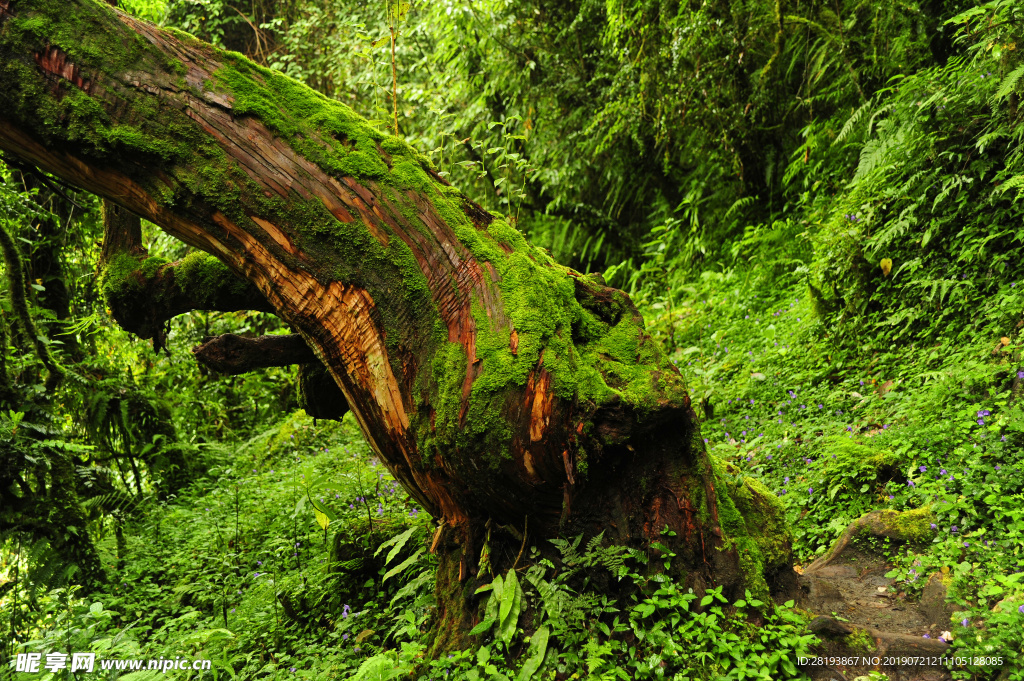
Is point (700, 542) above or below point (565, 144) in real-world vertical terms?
below

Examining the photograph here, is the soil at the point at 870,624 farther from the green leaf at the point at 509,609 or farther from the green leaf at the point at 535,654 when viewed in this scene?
the green leaf at the point at 509,609

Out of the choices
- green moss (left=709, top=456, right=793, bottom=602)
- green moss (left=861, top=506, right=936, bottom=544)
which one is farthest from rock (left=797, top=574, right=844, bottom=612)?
green moss (left=861, top=506, right=936, bottom=544)

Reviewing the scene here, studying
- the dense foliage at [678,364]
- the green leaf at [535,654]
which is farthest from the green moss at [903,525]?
the green leaf at [535,654]

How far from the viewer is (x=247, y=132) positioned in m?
2.88

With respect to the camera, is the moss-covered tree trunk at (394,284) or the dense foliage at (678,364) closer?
the moss-covered tree trunk at (394,284)

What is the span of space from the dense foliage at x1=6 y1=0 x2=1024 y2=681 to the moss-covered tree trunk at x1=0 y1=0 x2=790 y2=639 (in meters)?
0.36

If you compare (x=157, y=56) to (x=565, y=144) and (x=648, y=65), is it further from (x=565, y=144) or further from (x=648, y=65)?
(x=565, y=144)

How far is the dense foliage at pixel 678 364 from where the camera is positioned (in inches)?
117

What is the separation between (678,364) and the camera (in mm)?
6891

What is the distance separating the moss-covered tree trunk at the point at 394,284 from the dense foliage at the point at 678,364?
0.36 meters

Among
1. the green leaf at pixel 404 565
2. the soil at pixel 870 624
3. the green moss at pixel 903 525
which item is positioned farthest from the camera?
the green leaf at pixel 404 565

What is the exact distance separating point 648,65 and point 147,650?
828cm

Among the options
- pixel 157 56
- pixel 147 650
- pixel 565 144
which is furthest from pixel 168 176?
pixel 565 144

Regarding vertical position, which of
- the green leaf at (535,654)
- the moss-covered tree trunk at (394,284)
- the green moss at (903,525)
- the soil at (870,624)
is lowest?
the soil at (870,624)
